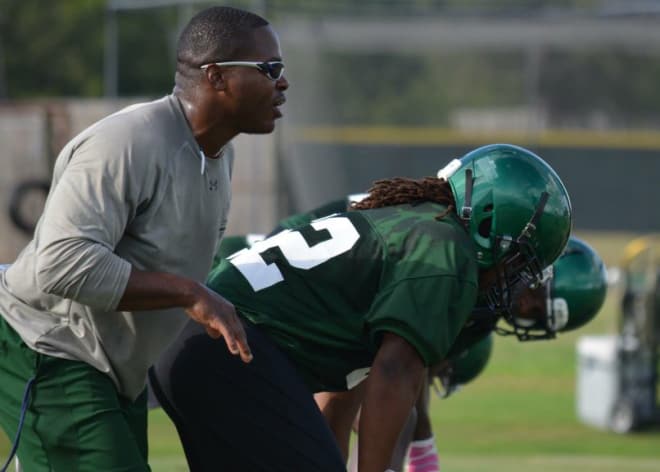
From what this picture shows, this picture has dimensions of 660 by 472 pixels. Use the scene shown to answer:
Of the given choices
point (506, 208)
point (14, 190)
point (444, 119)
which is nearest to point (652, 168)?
point (444, 119)

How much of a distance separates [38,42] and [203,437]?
102ft

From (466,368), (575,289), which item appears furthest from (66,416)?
(466,368)

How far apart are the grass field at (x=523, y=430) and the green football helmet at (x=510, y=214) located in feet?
14.3

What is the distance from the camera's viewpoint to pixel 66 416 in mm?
3859

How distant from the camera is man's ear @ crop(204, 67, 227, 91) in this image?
399 centimetres

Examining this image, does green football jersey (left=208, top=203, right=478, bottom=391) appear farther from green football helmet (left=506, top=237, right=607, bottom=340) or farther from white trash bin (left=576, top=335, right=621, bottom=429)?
white trash bin (left=576, top=335, right=621, bottom=429)

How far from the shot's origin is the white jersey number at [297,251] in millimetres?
3973

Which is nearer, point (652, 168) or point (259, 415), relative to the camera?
point (259, 415)

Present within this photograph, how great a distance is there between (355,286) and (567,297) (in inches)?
84.3

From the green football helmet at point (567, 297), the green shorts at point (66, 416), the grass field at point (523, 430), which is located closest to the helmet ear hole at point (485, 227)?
the green shorts at point (66, 416)

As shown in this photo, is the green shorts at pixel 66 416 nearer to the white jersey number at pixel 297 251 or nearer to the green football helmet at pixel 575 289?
the white jersey number at pixel 297 251

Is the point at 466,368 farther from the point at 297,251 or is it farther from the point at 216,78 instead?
the point at 216,78

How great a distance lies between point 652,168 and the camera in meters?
23.0

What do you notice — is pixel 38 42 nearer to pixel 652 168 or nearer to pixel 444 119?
pixel 444 119
